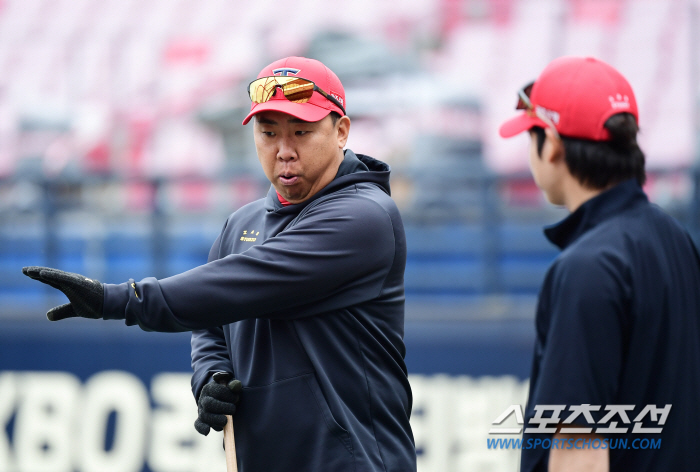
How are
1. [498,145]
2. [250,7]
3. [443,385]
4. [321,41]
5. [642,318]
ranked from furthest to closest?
[250,7] < [321,41] < [498,145] < [443,385] < [642,318]

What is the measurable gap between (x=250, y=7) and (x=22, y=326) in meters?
5.66

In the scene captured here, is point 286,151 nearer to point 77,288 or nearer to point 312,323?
point 312,323

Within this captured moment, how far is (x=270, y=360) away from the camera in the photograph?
1.94 metres

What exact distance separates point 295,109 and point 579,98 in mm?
706

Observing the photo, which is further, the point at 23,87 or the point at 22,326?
the point at 23,87

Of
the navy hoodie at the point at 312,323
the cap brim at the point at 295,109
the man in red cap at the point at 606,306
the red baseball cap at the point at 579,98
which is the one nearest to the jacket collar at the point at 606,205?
the man in red cap at the point at 606,306

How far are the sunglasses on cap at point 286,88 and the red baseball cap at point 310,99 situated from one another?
10 mm

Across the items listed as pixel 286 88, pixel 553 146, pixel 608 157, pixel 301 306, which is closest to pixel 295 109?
pixel 286 88

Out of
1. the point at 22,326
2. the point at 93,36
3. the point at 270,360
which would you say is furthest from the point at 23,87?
the point at 270,360

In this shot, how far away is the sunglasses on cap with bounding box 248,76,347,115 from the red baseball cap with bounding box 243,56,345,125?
0.4 inches

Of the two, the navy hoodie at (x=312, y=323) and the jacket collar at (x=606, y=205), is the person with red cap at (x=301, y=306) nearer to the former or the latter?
the navy hoodie at (x=312, y=323)

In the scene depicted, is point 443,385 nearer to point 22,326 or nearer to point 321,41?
point 22,326

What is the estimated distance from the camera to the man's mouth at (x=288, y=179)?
2.04 metres

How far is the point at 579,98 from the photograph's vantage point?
1.63 metres
